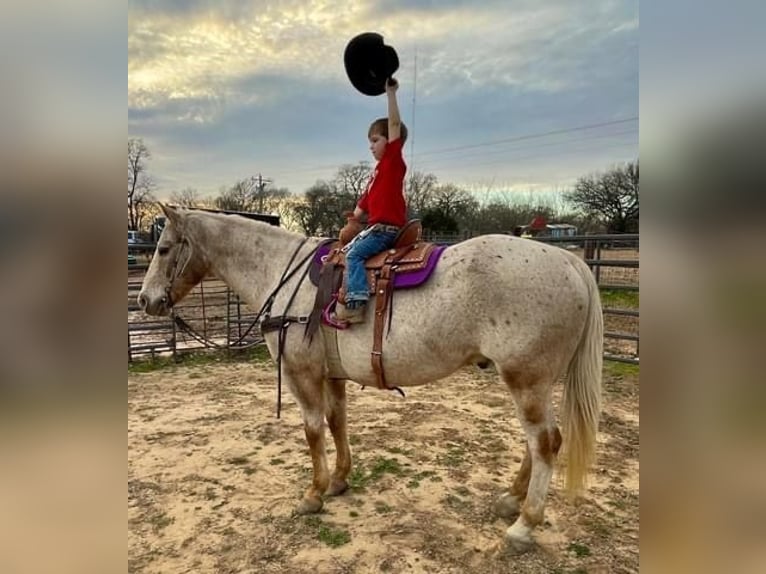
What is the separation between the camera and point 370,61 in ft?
8.67

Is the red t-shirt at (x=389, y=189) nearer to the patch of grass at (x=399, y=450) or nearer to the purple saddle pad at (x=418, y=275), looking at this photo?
the purple saddle pad at (x=418, y=275)

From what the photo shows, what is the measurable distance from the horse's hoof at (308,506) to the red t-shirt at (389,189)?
6.12 ft

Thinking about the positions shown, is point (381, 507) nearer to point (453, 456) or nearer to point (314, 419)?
point (314, 419)

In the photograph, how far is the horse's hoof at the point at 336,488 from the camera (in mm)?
3041

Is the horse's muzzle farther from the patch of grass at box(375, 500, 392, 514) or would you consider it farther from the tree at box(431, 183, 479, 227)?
the tree at box(431, 183, 479, 227)

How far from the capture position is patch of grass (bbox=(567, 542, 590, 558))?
2.36m

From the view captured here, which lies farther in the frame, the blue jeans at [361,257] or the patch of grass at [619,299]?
the patch of grass at [619,299]

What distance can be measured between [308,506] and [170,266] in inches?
75.2

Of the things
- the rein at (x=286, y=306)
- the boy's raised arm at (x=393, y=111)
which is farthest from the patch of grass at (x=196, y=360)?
the boy's raised arm at (x=393, y=111)

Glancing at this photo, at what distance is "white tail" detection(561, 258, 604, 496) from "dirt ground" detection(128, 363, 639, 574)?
436 millimetres

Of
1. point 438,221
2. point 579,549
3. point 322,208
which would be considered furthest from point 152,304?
point 438,221
